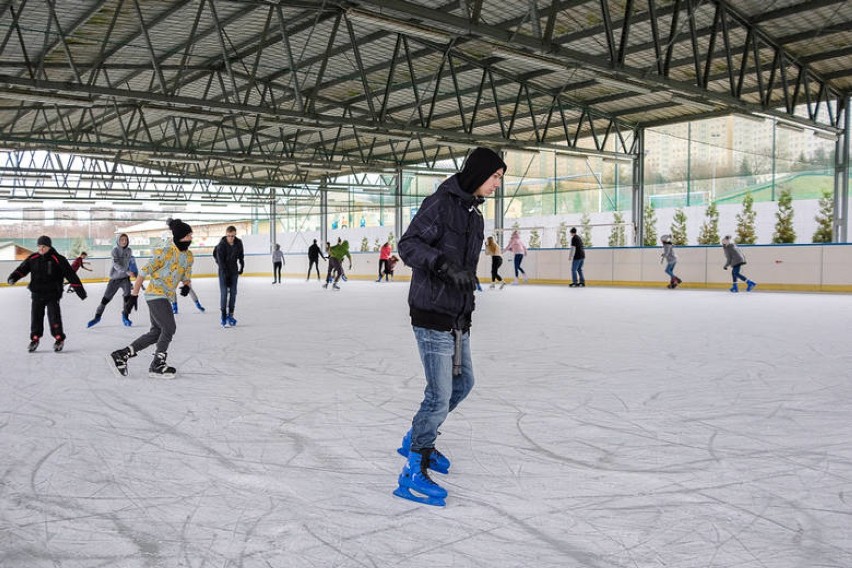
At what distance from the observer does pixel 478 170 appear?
2.99m

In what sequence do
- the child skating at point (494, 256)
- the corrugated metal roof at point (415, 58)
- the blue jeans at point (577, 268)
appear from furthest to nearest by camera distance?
the blue jeans at point (577, 268) < the child skating at point (494, 256) < the corrugated metal roof at point (415, 58)

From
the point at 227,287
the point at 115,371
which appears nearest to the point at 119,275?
the point at 227,287

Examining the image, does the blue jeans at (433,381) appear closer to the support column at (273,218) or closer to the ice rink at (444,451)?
the ice rink at (444,451)

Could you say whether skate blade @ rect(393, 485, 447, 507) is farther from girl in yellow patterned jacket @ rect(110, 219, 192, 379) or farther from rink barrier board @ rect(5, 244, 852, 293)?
rink barrier board @ rect(5, 244, 852, 293)

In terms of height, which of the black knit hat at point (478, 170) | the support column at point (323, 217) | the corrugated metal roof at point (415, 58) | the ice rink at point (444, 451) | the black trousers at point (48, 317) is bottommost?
the ice rink at point (444, 451)

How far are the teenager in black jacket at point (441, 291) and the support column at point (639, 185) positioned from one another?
24177 millimetres

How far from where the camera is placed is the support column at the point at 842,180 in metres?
21.2

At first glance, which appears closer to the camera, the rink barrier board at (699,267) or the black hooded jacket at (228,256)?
the black hooded jacket at (228,256)

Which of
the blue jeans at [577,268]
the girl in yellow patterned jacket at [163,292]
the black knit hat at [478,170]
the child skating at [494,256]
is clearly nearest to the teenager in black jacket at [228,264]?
the girl in yellow patterned jacket at [163,292]

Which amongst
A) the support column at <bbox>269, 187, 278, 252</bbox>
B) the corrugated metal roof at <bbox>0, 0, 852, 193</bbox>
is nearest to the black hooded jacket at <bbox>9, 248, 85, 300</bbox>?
the corrugated metal roof at <bbox>0, 0, 852, 193</bbox>

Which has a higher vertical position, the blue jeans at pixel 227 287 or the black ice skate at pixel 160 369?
the blue jeans at pixel 227 287

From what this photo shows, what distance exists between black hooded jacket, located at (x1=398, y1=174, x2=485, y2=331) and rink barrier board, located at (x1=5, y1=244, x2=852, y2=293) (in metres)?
18.3

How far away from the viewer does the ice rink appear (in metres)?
2.51

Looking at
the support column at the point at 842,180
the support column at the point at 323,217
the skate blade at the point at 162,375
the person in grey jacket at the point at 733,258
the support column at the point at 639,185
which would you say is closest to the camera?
the skate blade at the point at 162,375
